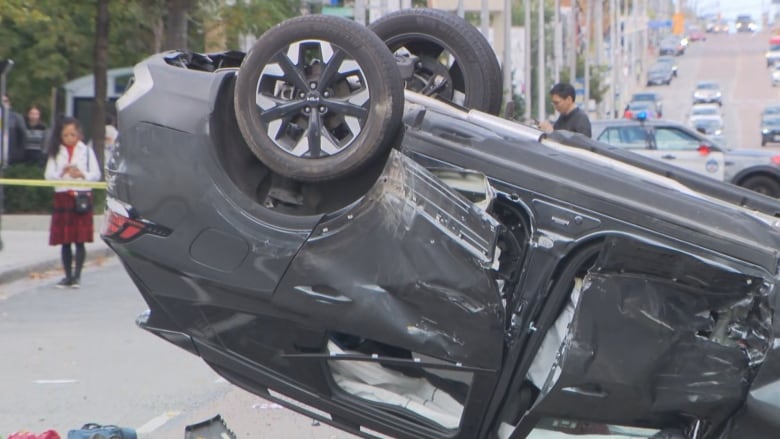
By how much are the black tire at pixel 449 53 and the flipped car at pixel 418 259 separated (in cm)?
81

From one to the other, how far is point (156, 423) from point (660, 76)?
343 ft

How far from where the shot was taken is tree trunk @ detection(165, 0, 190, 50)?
21.0 m

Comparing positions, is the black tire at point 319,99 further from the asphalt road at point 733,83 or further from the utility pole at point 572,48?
the utility pole at point 572,48

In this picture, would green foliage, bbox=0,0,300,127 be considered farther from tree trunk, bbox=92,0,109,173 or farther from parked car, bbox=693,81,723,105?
parked car, bbox=693,81,723,105

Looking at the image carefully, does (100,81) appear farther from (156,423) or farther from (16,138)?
(156,423)

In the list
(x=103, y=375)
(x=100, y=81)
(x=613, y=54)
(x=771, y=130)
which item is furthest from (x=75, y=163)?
(x=613, y=54)

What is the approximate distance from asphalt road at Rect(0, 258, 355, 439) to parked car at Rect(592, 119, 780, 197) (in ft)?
42.6

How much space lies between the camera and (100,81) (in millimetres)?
22781

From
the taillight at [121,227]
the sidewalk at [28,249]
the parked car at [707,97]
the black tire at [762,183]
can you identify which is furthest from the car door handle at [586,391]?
the parked car at [707,97]

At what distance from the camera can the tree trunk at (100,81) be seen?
22.5 meters

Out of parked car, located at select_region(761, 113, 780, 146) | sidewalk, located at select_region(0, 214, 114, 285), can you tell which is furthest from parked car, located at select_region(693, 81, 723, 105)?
sidewalk, located at select_region(0, 214, 114, 285)

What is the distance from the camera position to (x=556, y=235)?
477cm

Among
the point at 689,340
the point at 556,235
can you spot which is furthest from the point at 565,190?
the point at 689,340

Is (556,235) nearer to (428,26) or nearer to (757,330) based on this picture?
(757,330)
